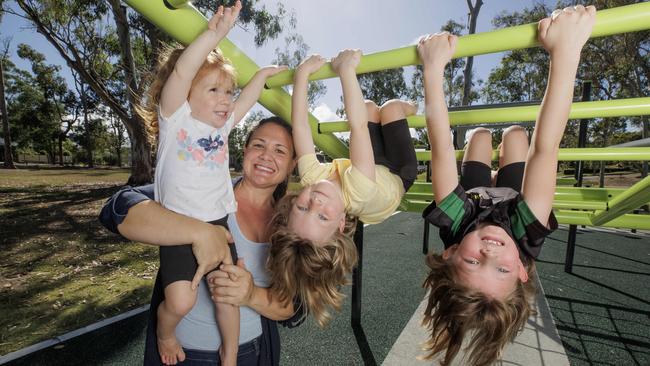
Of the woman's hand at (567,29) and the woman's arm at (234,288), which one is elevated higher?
the woman's hand at (567,29)

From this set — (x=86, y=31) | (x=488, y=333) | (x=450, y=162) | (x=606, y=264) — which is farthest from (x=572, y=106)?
(x=86, y=31)

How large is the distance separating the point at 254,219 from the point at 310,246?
368 mm

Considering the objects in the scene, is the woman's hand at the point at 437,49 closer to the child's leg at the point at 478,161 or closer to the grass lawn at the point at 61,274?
the child's leg at the point at 478,161

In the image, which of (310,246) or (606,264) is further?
(606,264)

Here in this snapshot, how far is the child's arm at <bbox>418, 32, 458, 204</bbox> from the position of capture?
1.11 m

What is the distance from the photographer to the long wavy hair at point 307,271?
4.98 feet

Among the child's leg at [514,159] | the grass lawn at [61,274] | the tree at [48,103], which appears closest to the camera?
the child's leg at [514,159]

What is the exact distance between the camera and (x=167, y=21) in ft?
3.56

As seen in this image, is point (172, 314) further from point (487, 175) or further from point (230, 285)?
point (487, 175)

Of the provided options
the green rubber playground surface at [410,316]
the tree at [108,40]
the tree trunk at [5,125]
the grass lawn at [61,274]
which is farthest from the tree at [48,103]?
the green rubber playground surface at [410,316]

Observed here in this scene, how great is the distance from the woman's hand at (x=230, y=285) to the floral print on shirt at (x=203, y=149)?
47 centimetres

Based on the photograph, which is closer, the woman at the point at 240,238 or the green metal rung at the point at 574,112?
the green metal rung at the point at 574,112

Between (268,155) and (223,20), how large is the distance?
0.69 m

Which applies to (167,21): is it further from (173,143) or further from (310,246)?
(310,246)
